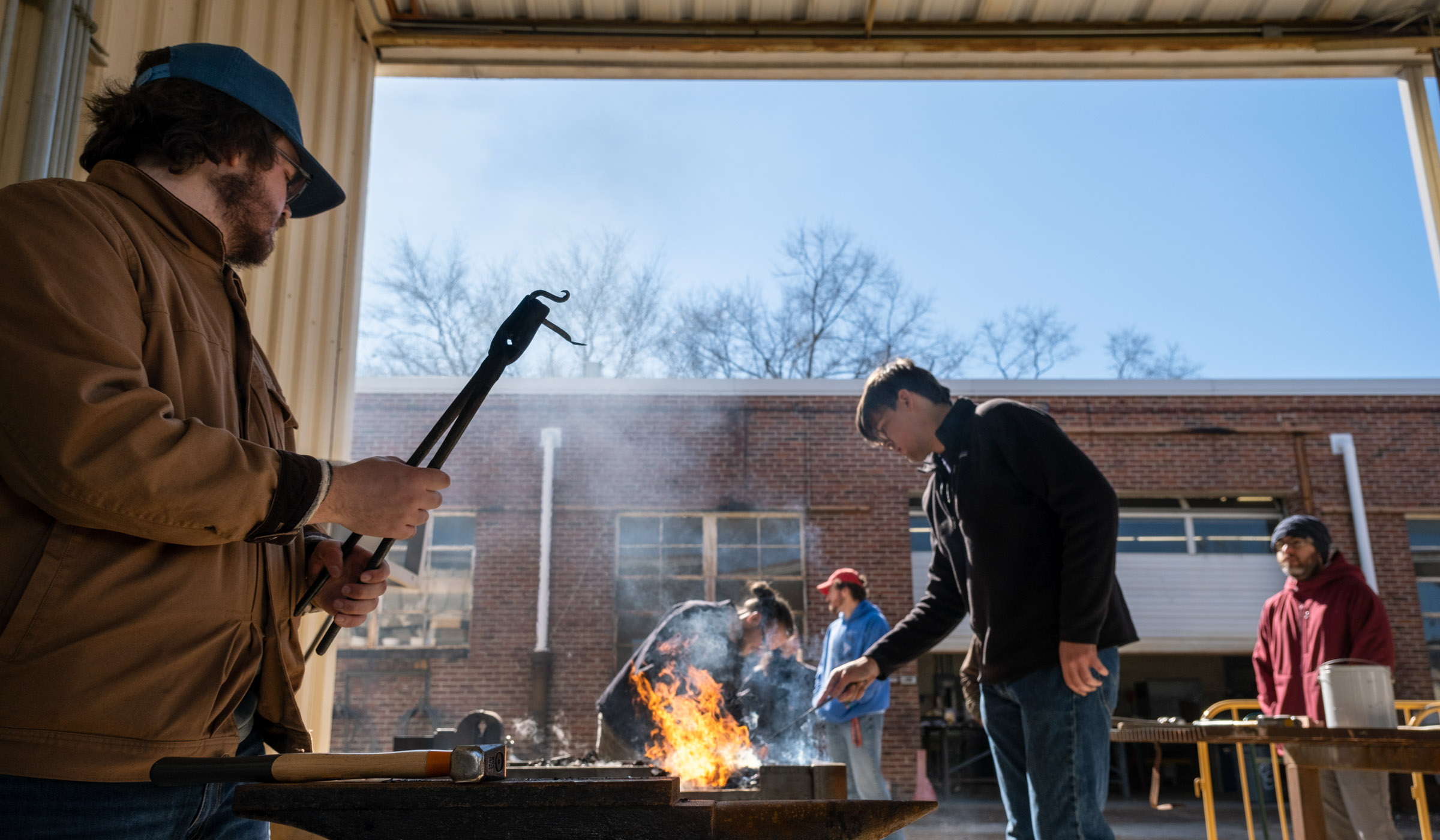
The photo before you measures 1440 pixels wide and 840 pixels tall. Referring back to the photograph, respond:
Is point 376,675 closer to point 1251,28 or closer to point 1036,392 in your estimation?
point 1036,392

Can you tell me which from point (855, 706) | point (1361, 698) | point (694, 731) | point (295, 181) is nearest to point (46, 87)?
point (295, 181)

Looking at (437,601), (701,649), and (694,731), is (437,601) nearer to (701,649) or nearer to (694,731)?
(701,649)

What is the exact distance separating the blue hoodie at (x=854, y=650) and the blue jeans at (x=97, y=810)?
5.85m

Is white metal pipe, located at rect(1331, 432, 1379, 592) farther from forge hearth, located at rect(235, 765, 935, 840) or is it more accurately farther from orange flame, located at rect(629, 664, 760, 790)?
forge hearth, located at rect(235, 765, 935, 840)

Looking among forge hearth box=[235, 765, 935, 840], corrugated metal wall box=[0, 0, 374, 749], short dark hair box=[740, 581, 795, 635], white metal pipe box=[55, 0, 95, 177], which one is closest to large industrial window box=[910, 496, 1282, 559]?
short dark hair box=[740, 581, 795, 635]

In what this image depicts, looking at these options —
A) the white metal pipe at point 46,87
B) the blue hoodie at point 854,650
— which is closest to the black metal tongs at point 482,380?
the white metal pipe at point 46,87

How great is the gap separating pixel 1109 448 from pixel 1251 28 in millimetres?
9579

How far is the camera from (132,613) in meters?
1.29

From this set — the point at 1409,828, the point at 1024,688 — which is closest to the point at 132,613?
the point at 1024,688

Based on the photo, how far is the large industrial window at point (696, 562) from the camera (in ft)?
41.9

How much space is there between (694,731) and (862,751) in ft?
5.31

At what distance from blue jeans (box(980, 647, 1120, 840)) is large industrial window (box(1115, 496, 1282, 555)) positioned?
11827 mm

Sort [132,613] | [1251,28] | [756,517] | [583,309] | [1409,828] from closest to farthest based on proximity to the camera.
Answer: [132,613] → [1251,28] → [1409,828] → [756,517] → [583,309]

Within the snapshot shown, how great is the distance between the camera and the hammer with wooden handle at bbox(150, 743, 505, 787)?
1181mm
